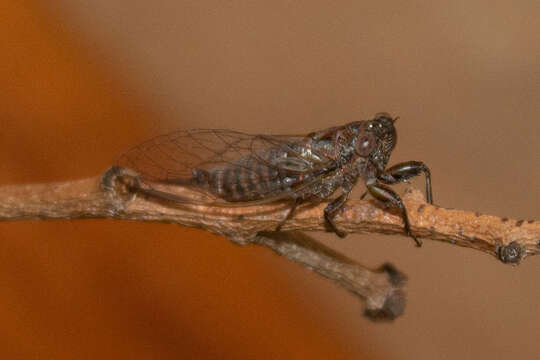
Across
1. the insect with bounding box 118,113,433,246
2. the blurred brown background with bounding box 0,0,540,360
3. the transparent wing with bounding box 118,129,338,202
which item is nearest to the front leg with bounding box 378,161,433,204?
the insect with bounding box 118,113,433,246

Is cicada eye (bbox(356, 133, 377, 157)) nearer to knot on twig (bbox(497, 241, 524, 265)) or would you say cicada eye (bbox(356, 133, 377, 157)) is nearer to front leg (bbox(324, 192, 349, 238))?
front leg (bbox(324, 192, 349, 238))

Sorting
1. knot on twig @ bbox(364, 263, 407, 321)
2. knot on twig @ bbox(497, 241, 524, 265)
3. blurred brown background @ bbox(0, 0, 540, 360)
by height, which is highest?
blurred brown background @ bbox(0, 0, 540, 360)

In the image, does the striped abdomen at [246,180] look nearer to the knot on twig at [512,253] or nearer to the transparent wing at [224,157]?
the transparent wing at [224,157]

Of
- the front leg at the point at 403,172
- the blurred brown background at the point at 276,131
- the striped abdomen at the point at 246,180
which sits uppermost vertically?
the blurred brown background at the point at 276,131

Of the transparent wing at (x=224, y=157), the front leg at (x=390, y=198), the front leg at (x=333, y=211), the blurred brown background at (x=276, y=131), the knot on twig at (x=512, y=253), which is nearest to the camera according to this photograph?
the knot on twig at (x=512, y=253)

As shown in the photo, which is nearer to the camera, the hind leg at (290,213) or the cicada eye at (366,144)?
the hind leg at (290,213)

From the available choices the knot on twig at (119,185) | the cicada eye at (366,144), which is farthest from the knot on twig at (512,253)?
the knot on twig at (119,185)

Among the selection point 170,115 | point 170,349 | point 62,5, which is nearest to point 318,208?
point 170,349

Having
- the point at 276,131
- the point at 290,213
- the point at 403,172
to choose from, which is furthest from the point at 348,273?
the point at 276,131
